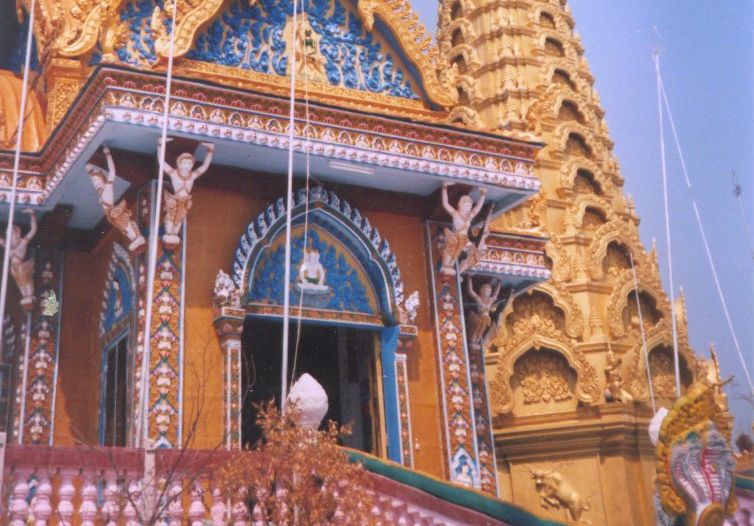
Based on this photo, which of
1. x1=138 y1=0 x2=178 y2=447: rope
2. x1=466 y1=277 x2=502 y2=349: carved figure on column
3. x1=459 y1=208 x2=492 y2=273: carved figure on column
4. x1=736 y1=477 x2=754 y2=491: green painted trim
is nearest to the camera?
x1=138 y1=0 x2=178 y2=447: rope

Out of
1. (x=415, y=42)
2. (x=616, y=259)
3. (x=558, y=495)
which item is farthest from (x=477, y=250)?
(x=616, y=259)

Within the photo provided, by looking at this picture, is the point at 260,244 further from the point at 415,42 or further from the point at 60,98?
the point at 415,42

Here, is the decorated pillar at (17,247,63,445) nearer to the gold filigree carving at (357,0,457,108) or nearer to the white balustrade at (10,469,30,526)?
the white balustrade at (10,469,30,526)

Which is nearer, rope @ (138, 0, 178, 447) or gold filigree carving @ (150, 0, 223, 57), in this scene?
rope @ (138, 0, 178, 447)

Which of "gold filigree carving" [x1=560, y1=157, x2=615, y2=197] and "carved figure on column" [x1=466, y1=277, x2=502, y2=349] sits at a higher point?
"gold filigree carving" [x1=560, y1=157, x2=615, y2=197]

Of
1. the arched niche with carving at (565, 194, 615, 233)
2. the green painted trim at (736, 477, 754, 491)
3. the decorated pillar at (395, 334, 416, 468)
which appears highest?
the arched niche with carving at (565, 194, 615, 233)

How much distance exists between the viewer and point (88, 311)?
39.1ft

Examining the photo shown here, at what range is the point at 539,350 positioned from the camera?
69.8 ft

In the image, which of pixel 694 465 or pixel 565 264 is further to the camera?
pixel 565 264

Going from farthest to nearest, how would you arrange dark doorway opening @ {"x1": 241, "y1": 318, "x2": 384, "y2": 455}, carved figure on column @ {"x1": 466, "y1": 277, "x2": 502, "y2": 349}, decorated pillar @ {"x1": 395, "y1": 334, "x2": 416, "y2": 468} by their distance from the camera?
carved figure on column @ {"x1": 466, "y1": 277, "x2": 502, "y2": 349} < dark doorway opening @ {"x1": 241, "y1": 318, "x2": 384, "y2": 455} < decorated pillar @ {"x1": 395, "y1": 334, "x2": 416, "y2": 468}

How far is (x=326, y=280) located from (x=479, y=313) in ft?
9.87

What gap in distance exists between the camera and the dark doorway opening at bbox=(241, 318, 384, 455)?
39.2ft

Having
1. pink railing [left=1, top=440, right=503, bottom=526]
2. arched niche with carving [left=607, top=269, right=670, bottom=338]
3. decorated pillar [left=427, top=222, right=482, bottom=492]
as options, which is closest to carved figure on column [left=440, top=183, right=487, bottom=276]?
decorated pillar [left=427, top=222, right=482, bottom=492]

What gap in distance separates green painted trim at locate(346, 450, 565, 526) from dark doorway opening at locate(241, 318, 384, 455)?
363cm
